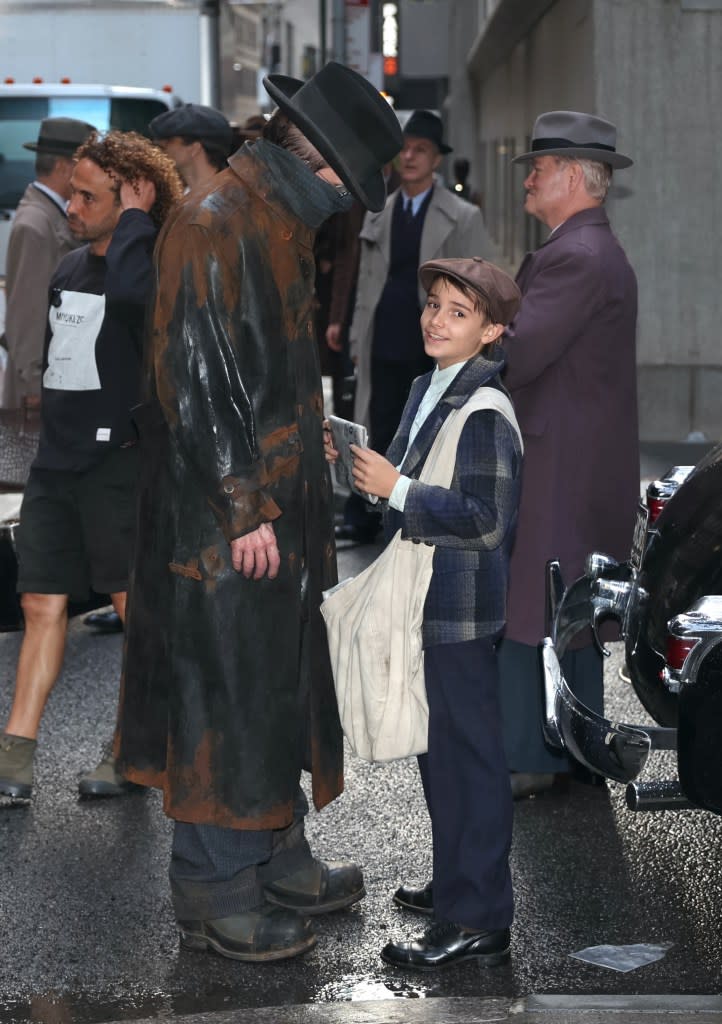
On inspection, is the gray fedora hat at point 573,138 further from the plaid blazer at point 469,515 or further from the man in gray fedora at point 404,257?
the man in gray fedora at point 404,257

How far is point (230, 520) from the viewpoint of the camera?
3924 millimetres

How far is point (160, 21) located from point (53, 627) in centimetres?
1510

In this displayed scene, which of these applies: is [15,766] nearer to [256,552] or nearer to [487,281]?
[256,552]

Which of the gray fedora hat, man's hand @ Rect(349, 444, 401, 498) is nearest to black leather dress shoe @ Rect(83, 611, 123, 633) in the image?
the gray fedora hat

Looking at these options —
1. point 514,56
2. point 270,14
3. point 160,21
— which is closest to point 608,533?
point 160,21

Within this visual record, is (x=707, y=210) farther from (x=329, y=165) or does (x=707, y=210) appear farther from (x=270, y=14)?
(x=270, y=14)

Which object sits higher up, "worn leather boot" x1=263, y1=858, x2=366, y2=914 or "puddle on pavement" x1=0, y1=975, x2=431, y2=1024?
"worn leather boot" x1=263, y1=858, x2=366, y2=914

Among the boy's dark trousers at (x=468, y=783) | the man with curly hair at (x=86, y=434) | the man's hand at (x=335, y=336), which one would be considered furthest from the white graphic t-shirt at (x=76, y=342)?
the man's hand at (x=335, y=336)

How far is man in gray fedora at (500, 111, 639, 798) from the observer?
Answer: 5.06m

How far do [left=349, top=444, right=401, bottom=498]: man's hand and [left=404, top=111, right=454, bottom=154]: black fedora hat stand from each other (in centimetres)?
505

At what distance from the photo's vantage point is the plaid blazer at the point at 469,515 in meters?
3.91

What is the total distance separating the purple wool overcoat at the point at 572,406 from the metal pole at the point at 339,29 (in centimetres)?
1411

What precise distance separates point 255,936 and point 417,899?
20.2 inches

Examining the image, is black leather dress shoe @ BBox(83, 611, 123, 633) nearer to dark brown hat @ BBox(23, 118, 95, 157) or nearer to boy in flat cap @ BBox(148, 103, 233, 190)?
boy in flat cap @ BBox(148, 103, 233, 190)
